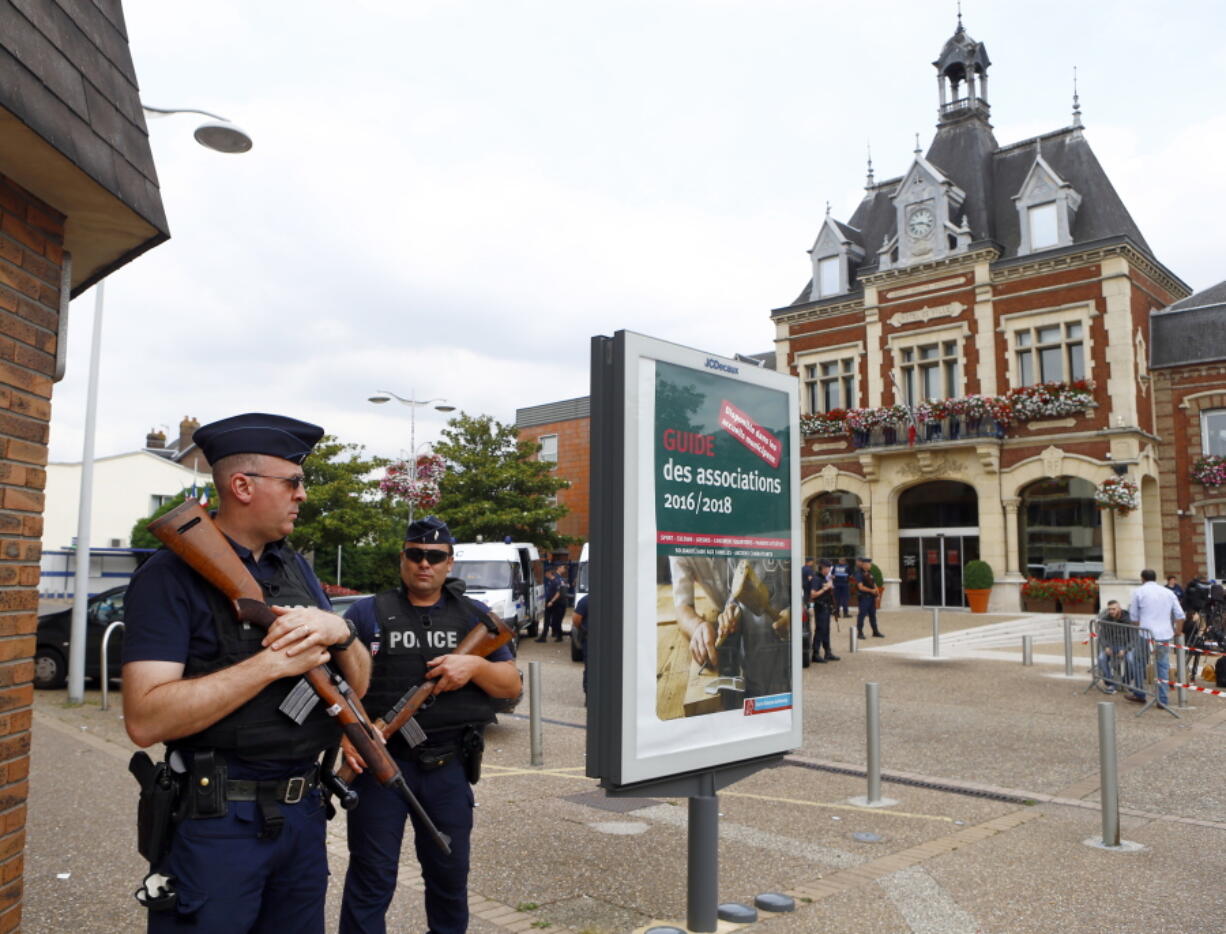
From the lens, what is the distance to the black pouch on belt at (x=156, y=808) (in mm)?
2436

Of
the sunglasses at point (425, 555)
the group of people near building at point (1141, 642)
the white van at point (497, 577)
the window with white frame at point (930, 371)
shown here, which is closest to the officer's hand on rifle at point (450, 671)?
the sunglasses at point (425, 555)

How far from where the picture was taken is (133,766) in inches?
98.0

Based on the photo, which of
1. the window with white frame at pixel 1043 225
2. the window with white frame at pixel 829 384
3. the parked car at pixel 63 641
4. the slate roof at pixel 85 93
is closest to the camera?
the slate roof at pixel 85 93

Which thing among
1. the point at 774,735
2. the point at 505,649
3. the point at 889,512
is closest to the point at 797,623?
the point at 774,735

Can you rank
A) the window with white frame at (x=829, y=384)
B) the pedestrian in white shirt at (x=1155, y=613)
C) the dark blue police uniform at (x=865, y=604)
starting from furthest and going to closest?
the window with white frame at (x=829, y=384)
the dark blue police uniform at (x=865, y=604)
the pedestrian in white shirt at (x=1155, y=613)

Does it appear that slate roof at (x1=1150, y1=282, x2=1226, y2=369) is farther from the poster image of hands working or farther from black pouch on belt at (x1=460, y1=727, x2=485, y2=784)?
black pouch on belt at (x1=460, y1=727, x2=485, y2=784)

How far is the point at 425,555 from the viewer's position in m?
3.96

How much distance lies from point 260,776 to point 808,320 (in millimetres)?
32088

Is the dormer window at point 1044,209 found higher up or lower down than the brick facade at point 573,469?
higher up

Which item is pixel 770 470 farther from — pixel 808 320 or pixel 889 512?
pixel 808 320

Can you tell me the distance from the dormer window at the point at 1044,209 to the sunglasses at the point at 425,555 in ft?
93.0

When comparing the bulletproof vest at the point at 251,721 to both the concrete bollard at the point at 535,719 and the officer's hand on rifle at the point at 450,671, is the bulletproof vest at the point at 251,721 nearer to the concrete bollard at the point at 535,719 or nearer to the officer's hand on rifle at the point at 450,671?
the officer's hand on rifle at the point at 450,671

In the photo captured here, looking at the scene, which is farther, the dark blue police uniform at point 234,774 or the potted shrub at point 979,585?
the potted shrub at point 979,585

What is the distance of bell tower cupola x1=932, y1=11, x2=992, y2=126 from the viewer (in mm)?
32438
